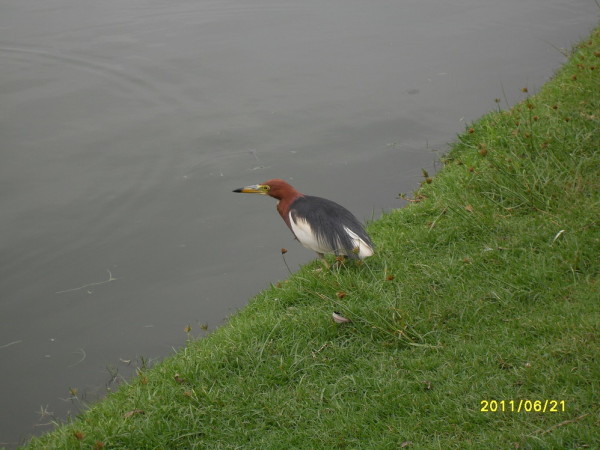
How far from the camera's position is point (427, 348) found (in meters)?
4.47

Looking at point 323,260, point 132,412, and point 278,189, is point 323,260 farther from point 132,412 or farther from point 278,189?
point 132,412

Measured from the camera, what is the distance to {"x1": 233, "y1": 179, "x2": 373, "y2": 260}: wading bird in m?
5.37

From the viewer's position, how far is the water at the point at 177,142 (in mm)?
6371

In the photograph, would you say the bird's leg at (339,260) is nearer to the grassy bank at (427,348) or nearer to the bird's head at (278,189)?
the grassy bank at (427,348)

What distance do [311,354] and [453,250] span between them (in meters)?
1.42

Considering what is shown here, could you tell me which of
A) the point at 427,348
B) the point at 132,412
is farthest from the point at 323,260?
the point at 132,412

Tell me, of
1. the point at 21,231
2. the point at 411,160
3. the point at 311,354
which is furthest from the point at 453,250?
the point at 21,231

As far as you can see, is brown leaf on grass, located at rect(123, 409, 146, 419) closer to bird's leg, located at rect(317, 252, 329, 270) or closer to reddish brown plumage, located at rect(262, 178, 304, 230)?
bird's leg, located at rect(317, 252, 329, 270)

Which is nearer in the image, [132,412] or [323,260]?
[132,412]

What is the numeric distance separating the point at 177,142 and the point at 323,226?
3780mm

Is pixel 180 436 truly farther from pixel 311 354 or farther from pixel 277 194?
pixel 277 194
